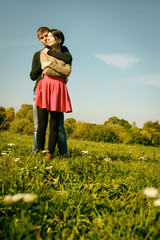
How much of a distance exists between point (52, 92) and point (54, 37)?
89cm

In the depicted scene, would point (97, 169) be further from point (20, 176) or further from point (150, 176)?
point (20, 176)

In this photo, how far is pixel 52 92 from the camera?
2982 mm

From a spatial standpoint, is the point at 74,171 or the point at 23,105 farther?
the point at 23,105

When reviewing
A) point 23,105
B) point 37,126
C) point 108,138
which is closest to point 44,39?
point 37,126

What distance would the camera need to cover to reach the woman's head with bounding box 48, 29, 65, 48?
3.00 meters

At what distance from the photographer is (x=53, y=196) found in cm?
170

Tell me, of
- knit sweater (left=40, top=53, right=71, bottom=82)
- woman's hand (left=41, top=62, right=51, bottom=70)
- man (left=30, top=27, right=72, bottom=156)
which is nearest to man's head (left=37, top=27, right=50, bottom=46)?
man (left=30, top=27, right=72, bottom=156)

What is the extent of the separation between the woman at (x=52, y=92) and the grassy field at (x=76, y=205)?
29.4 inches

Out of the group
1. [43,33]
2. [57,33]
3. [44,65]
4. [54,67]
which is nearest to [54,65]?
[54,67]

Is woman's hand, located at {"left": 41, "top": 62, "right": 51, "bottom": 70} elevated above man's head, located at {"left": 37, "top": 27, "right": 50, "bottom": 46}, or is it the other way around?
man's head, located at {"left": 37, "top": 27, "right": 50, "bottom": 46}

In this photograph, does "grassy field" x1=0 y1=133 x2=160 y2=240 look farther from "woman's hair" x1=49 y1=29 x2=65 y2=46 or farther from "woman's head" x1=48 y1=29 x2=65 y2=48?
"woman's hair" x1=49 y1=29 x2=65 y2=46

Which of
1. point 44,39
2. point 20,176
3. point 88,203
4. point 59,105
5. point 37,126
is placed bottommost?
point 88,203

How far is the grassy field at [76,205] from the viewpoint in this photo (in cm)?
127

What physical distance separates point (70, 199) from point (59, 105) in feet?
5.47
